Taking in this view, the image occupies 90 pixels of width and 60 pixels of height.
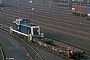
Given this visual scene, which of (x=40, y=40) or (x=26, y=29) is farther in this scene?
(x=26, y=29)

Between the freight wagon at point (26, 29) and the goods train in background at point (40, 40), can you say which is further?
the freight wagon at point (26, 29)

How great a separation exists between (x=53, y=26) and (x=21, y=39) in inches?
721

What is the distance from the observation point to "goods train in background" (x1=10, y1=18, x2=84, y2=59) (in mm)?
28484

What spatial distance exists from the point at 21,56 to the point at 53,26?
30942 mm

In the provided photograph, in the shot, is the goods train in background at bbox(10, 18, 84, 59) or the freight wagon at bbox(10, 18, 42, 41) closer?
the goods train in background at bbox(10, 18, 84, 59)

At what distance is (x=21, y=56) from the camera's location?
3020 centimetres

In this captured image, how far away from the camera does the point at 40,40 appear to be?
123 feet

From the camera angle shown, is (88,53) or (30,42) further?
(30,42)

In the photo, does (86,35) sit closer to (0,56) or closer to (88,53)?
(88,53)

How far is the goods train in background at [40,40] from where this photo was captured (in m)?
28.5

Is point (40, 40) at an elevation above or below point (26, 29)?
below

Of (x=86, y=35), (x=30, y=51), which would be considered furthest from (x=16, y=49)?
(x=86, y=35)

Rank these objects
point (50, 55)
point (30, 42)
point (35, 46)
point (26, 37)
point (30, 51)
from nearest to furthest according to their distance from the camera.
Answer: point (50, 55)
point (30, 51)
point (35, 46)
point (30, 42)
point (26, 37)

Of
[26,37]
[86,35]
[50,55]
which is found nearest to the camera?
[50,55]
